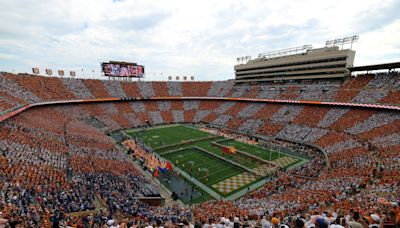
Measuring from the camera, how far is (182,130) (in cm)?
4816

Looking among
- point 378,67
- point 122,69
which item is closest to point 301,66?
point 378,67

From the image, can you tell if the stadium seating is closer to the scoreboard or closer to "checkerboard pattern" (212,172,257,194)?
"checkerboard pattern" (212,172,257,194)

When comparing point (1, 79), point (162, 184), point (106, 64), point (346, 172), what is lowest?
point (162, 184)

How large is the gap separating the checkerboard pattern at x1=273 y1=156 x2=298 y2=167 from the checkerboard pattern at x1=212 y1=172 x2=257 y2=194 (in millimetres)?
5237

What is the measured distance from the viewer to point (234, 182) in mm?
23516

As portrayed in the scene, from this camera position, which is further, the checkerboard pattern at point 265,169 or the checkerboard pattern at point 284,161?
the checkerboard pattern at point 284,161

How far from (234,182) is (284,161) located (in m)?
9.57

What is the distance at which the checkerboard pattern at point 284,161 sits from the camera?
27562 mm

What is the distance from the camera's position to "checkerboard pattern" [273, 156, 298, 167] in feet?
90.4

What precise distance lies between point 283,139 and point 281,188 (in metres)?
18.1

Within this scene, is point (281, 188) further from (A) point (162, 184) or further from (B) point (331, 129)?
(B) point (331, 129)

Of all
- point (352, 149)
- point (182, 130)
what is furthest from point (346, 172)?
point (182, 130)

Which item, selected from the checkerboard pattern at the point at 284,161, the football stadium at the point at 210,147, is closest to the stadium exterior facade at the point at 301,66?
the football stadium at the point at 210,147

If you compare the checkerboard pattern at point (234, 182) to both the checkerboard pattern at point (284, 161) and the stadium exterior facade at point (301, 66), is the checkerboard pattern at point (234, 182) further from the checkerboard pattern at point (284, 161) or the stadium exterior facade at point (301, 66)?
the stadium exterior facade at point (301, 66)
